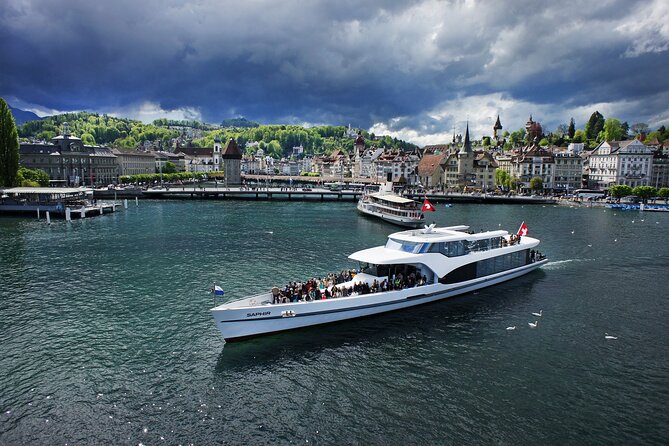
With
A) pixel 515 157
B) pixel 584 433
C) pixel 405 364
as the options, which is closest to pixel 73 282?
pixel 405 364

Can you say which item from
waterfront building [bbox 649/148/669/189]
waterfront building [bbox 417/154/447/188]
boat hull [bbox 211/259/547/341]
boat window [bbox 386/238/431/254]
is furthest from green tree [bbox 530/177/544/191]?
boat hull [bbox 211/259/547/341]

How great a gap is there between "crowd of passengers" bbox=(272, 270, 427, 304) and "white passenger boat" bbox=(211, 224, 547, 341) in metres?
0.08

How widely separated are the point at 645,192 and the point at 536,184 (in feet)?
115

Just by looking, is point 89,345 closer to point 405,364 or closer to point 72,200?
point 405,364

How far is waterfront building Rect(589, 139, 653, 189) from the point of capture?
15238 cm

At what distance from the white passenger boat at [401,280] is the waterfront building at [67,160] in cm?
14182

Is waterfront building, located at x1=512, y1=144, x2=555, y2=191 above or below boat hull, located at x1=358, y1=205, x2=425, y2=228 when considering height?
above

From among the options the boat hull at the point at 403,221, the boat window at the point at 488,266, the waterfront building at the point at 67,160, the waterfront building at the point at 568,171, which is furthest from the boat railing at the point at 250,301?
the waterfront building at the point at 568,171

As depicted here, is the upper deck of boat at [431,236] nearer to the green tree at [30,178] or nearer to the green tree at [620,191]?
the green tree at [30,178]

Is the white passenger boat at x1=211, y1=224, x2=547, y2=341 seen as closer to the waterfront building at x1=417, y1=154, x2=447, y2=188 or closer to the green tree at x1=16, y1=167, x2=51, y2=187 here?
the green tree at x1=16, y1=167, x2=51, y2=187

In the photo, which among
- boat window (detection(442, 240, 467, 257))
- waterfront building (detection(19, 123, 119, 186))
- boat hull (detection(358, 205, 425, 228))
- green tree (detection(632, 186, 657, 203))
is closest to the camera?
boat window (detection(442, 240, 467, 257))

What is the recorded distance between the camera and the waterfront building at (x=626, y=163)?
15238 centimetres

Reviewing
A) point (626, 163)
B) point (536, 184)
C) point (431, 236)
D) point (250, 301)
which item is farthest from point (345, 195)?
point (250, 301)

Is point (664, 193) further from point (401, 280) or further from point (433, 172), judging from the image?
point (401, 280)
